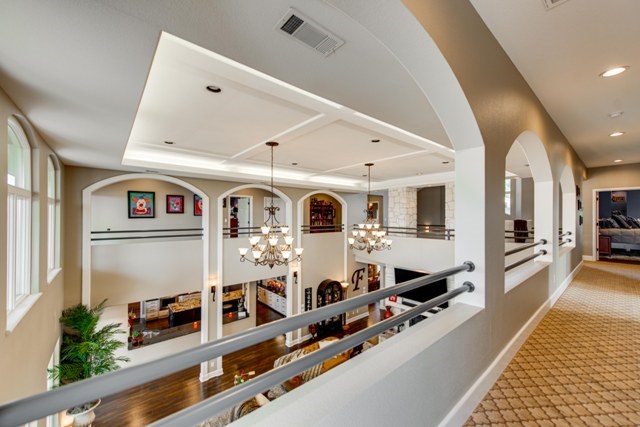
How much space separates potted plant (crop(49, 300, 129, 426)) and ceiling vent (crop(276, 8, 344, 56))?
194 inches

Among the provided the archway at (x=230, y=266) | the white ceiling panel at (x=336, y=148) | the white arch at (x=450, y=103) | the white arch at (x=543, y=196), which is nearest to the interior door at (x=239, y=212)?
the archway at (x=230, y=266)

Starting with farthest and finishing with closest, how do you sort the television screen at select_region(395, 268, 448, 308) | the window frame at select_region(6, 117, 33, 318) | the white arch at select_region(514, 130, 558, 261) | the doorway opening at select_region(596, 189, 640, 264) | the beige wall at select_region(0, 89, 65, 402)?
the television screen at select_region(395, 268, 448, 308) → the doorway opening at select_region(596, 189, 640, 264) → the white arch at select_region(514, 130, 558, 261) → the window frame at select_region(6, 117, 33, 318) → the beige wall at select_region(0, 89, 65, 402)

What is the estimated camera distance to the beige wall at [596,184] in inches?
267

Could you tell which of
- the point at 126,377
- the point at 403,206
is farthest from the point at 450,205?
the point at 126,377

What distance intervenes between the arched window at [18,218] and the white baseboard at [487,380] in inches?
143

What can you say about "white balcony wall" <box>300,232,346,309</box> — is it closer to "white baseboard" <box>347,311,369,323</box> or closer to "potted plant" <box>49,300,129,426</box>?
"white baseboard" <box>347,311,369,323</box>

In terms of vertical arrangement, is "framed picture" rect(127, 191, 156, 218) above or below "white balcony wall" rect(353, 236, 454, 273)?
above

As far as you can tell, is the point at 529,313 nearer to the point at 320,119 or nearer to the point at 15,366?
the point at 320,119

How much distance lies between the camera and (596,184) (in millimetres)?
7258

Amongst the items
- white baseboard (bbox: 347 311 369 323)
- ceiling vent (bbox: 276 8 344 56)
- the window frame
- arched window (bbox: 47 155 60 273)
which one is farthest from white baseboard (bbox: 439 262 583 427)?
white baseboard (bbox: 347 311 369 323)

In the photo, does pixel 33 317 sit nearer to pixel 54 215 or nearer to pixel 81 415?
pixel 54 215

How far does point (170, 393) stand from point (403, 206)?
751 cm

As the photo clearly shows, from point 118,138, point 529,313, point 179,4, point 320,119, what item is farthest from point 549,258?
point 118,138

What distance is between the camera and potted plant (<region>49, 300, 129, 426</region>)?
152 inches
